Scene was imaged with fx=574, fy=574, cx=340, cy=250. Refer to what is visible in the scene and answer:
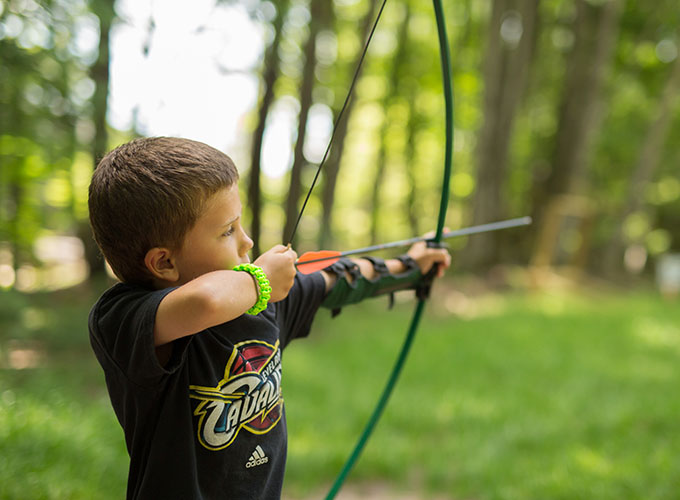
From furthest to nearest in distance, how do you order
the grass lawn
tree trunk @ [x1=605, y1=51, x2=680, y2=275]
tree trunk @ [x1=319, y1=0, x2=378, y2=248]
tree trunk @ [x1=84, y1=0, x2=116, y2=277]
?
tree trunk @ [x1=605, y1=51, x2=680, y2=275], tree trunk @ [x1=319, y1=0, x2=378, y2=248], tree trunk @ [x1=84, y1=0, x2=116, y2=277], the grass lawn

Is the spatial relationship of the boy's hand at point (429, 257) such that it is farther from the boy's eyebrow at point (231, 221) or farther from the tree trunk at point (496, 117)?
the tree trunk at point (496, 117)

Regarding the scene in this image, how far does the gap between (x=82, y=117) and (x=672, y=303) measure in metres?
8.26

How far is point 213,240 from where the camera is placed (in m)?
1.14

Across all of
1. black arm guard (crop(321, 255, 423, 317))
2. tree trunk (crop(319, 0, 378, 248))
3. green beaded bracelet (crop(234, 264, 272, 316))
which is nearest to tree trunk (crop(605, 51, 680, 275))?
tree trunk (crop(319, 0, 378, 248))

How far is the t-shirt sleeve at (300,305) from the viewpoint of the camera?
146 centimetres

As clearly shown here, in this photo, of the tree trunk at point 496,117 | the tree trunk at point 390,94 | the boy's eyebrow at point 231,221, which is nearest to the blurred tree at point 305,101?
the tree trunk at point 496,117

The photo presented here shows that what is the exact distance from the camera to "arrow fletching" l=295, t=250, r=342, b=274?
1.36m

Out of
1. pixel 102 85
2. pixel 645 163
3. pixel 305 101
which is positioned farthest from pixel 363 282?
pixel 645 163

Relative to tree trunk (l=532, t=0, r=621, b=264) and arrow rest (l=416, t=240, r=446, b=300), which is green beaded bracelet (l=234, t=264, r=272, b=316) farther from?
tree trunk (l=532, t=0, r=621, b=264)

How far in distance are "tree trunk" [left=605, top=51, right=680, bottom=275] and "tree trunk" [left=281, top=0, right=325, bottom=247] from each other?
770 cm

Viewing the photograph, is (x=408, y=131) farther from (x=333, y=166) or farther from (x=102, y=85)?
(x=102, y=85)

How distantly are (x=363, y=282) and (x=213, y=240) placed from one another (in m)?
0.68

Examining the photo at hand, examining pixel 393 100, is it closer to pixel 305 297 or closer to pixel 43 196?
pixel 43 196

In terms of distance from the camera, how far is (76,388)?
430 centimetres
